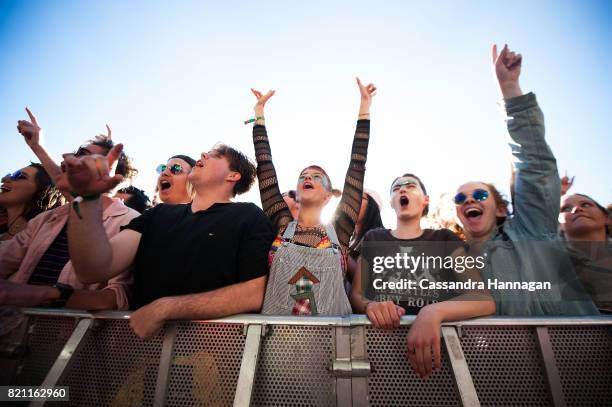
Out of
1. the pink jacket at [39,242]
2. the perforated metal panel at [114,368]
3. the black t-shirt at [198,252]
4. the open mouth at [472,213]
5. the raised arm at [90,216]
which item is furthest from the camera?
the open mouth at [472,213]

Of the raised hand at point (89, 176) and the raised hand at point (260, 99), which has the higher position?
the raised hand at point (260, 99)

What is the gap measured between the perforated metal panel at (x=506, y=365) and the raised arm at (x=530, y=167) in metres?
1.26

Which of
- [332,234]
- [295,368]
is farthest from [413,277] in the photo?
[295,368]

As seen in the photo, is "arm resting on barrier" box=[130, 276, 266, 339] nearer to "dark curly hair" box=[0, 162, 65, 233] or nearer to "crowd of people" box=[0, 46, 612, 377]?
"crowd of people" box=[0, 46, 612, 377]

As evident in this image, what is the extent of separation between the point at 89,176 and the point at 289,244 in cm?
146

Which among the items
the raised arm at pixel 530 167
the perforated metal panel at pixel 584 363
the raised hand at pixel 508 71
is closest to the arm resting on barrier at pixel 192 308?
the perforated metal panel at pixel 584 363

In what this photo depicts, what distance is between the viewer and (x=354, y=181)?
3289 millimetres

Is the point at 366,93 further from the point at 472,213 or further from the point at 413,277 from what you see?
Answer: the point at 413,277

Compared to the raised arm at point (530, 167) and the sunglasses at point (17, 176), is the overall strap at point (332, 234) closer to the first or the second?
the raised arm at point (530, 167)

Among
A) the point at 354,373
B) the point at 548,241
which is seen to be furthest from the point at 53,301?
the point at 548,241

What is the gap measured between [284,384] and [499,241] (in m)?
2.08

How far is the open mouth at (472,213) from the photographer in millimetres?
3221

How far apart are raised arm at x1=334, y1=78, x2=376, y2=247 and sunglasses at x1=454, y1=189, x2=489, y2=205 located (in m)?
1.06

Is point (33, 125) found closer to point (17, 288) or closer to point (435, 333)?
point (17, 288)
